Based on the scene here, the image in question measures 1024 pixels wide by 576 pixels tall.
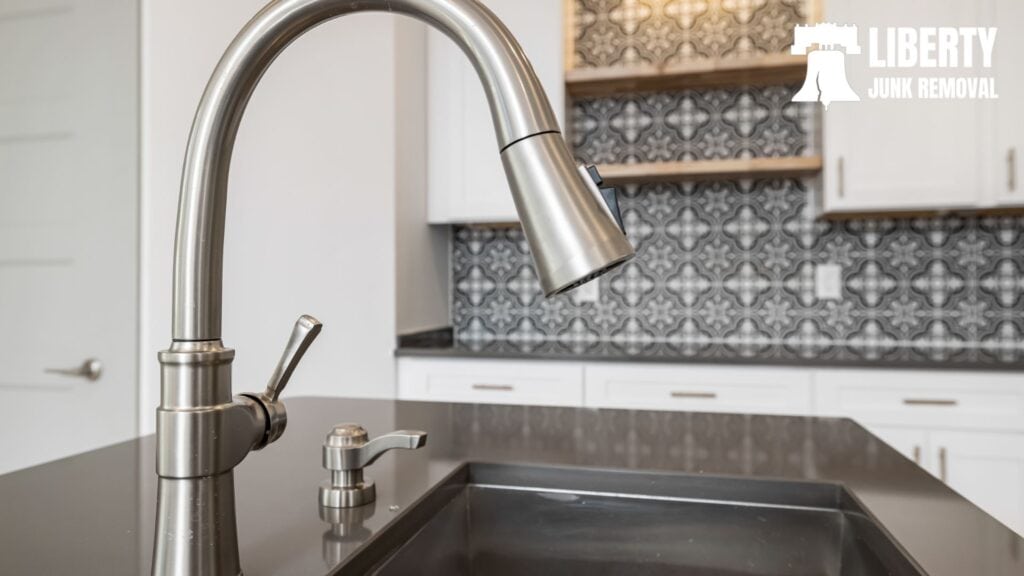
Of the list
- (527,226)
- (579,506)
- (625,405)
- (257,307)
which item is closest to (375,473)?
(579,506)

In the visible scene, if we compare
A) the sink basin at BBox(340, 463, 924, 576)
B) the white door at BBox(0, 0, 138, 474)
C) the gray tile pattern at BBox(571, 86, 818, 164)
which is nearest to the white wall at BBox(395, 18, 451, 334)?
the gray tile pattern at BBox(571, 86, 818, 164)

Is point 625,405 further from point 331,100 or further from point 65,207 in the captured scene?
point 65,207

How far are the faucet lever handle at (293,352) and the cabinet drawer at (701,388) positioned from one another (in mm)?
1807

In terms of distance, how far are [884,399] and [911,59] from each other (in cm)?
113

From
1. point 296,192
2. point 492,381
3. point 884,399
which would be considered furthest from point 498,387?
point 884,399

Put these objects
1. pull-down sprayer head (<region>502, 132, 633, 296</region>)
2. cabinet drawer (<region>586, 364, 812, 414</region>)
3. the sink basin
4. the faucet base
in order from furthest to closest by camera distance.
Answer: cabinet drawer (<region>586, 364, 812, 414</region>) < the sink basin < the faucet base < pull-down sprayer head (<region>502, 132, 633, 296</region>)

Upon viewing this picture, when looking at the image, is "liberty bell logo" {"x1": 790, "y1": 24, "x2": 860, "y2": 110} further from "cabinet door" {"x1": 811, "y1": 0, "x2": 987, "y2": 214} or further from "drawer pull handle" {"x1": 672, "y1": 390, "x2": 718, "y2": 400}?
A: "drawer pull handle" {"x1": 672, "y1": 390, "x2": 718, "y2": 400}

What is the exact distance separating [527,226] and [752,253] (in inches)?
99.8

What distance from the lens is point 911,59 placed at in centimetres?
238

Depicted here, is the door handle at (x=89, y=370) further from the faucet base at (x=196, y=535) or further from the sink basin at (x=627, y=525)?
the faucet base at (x=196, y=535)

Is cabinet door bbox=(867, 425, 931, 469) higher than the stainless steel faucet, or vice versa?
the stainless steel faucet

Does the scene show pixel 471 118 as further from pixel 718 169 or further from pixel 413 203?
pixel 718 169

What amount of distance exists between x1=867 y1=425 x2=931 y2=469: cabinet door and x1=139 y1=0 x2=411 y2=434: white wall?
1.54m

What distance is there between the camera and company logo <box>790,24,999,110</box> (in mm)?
2334
